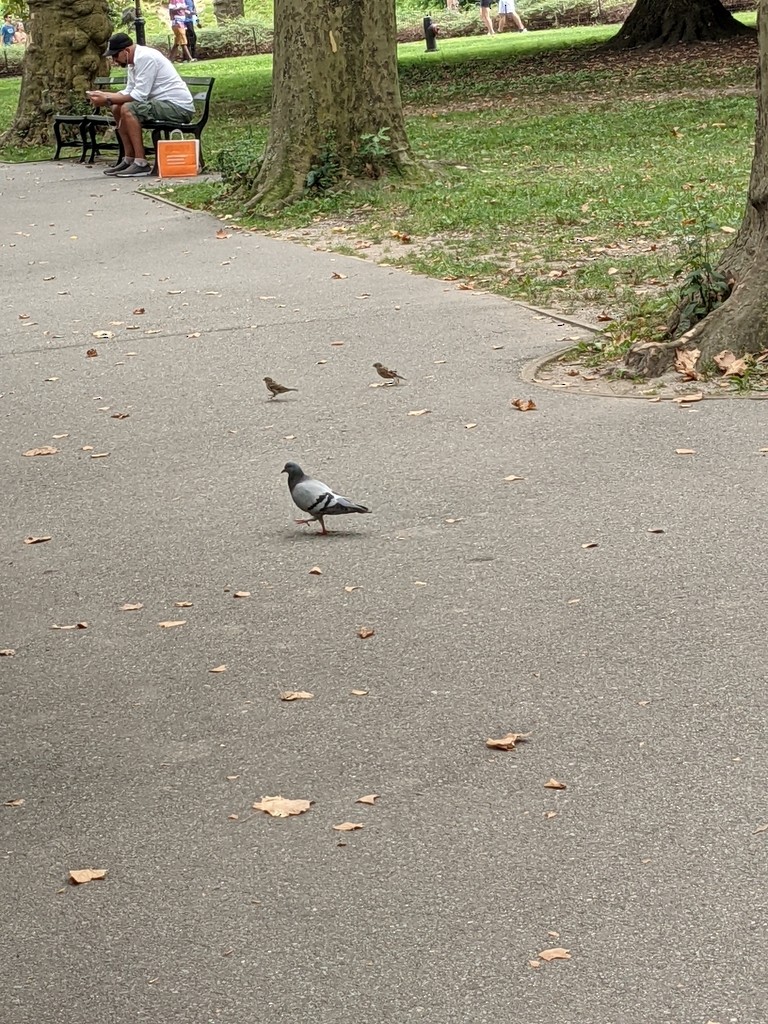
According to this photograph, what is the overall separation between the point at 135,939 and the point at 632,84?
24.5 metres

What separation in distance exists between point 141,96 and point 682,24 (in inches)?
643

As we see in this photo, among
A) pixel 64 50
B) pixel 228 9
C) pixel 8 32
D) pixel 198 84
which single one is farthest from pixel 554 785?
pixel 8 32

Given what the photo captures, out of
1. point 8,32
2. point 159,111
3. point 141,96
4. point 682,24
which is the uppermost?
point 8,32

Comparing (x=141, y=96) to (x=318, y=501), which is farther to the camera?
(x=141, y=96)

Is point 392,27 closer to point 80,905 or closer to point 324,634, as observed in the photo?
point 324,634

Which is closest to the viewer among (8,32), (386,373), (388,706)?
(388,706)

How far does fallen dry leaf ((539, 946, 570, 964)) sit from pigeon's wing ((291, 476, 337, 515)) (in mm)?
3095

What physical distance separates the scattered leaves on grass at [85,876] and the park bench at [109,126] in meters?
16.0

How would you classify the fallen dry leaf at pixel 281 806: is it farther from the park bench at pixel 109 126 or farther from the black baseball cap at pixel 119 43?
the black baseball cap at pixel 119 43

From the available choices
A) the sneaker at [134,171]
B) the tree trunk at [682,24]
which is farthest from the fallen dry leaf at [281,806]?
the tree trunk at [682,24]

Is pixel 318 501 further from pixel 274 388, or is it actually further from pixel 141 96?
pixel 141 96

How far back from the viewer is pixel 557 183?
15969mm

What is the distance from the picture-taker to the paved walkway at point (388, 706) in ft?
11.6

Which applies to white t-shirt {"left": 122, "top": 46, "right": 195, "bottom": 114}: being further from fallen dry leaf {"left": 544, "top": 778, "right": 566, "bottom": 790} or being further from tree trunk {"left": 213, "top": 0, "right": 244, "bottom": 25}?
tree trunk {"left": 213, "top": 0, "right": 244, "bottom": 25}
